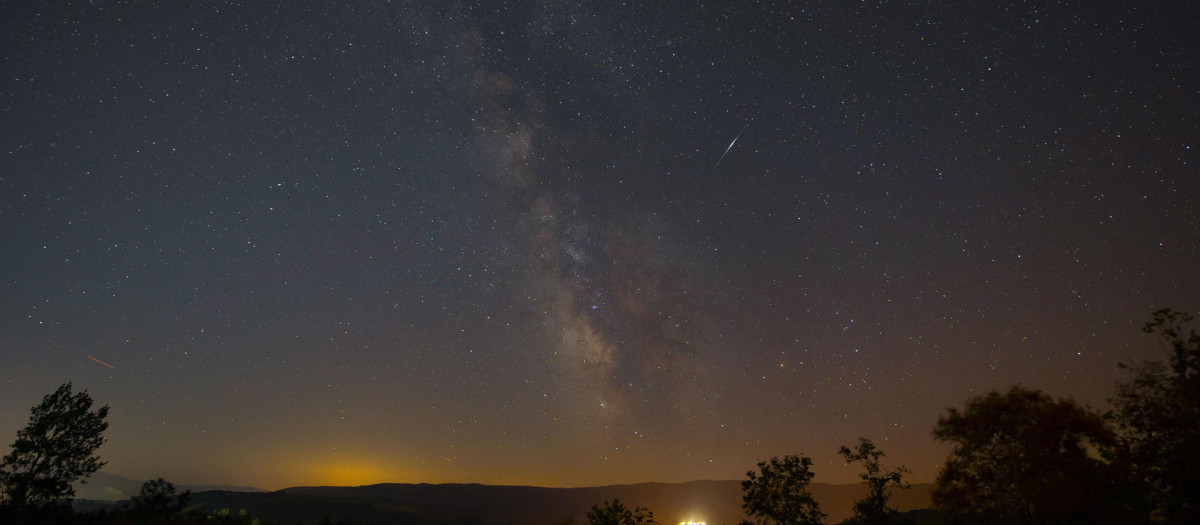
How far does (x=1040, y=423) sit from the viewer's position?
17984 mm

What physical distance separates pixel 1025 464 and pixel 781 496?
7753 mm

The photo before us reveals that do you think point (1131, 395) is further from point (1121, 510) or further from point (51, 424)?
point (51, 424)

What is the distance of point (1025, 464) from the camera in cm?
1723

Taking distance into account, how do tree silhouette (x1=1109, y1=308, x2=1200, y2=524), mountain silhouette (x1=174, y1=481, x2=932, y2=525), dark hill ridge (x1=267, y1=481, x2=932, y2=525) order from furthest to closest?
dark hill ridge (x1=267, y1=481, x2=932, y2=525)
mountain silhouette (x1=174, y1=481, x2=932, y2=525)
tree silhouette (x1=1109, y1=308, x2=1200, y2=524)

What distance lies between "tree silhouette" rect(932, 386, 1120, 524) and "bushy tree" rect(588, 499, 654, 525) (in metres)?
10.7

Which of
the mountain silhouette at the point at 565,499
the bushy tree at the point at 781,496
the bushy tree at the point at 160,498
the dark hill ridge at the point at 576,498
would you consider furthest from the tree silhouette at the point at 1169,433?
the dark hill ridge at the point at 576,498

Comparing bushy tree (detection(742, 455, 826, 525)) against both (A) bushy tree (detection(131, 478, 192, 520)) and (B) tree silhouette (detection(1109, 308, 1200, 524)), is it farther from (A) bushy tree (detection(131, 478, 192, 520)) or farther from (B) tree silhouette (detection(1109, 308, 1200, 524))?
(A) bushy tree (detection(131, 478, 192, 520))

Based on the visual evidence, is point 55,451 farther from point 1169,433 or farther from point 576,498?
point 576,498

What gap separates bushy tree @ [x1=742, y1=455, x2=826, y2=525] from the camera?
1914 cm

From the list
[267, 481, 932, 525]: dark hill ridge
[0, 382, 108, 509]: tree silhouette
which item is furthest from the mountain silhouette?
[0, 382, 108, 509]: tree silhouette

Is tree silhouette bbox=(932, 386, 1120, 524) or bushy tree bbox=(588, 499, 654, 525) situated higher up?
tree silhouette bbox=(932, 386, 1120, 524)

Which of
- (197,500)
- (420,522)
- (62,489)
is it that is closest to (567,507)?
(420,522)

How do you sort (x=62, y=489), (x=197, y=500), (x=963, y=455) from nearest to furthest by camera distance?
(x=963, y=455)
(x=62, y=489)
(x=197, y=500)

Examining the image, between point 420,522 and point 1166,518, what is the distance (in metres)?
106
